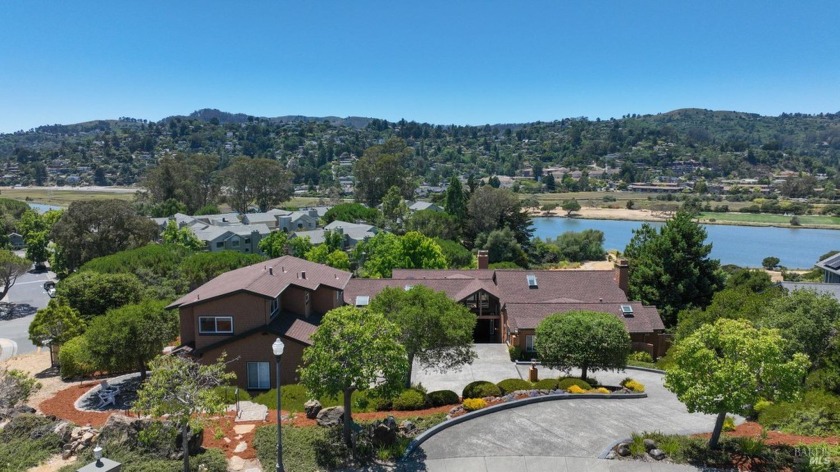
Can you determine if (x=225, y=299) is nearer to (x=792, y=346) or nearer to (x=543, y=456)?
(x=543, y=456)

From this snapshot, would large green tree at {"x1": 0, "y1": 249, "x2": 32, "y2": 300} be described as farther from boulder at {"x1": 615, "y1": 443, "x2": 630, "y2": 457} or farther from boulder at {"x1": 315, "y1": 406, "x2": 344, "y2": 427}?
boulder at {"x1": 615, "y1": 443, "x2": 630, "y2": 457}

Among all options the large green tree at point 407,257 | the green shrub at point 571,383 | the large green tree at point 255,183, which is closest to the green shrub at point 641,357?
the green shrub at point 571,383

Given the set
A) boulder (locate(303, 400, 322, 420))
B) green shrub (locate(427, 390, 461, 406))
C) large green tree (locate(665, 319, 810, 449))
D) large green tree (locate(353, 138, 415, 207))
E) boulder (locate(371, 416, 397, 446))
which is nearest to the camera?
large green tree (locate(665, 319, 810, 449))

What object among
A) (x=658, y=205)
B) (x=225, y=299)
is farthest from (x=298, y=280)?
(x=658, y=205)

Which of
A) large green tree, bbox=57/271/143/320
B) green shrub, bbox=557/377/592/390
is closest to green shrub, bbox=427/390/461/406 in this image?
green shrub, bbox=557/377/592/390

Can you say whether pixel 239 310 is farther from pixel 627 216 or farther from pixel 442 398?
pixel 627 216

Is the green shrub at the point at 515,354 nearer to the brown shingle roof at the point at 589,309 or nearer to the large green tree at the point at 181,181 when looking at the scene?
the brown shingle roof at the point at 589,309

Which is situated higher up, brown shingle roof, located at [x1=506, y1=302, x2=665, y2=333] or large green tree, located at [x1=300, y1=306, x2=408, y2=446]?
large green tree, located at [x1=300, y1=306, x2=408, y2=446]
